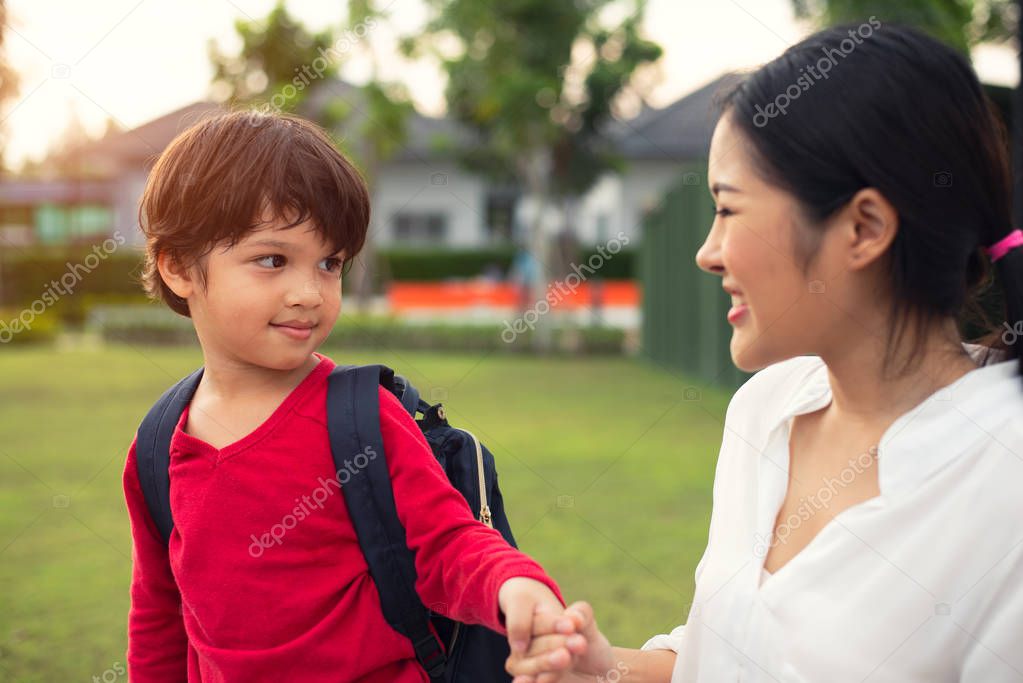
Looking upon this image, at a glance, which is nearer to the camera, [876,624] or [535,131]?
[876,624]

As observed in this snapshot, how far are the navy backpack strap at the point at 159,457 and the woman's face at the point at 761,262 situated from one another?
80cm

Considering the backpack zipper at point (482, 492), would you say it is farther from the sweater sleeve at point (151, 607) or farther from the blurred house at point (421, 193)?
the blurred house at point (421, 193)

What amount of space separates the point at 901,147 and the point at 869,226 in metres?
0.11

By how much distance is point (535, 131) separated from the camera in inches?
627

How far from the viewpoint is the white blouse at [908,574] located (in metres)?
1.23

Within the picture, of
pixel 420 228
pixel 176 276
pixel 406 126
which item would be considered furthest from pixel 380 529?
pixel 420 228

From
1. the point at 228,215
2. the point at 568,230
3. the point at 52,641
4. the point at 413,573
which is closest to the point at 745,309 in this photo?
the point at 413,573

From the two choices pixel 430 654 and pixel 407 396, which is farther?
pixel 407 396

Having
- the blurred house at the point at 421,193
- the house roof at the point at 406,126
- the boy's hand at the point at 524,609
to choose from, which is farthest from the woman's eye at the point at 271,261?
the blurred house at the point at 421,193

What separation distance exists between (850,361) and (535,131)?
14.8m

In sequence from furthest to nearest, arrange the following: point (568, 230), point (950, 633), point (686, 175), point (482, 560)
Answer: point (568, 230) < point (686, 175) < point (482, 560) < point (950, 633)

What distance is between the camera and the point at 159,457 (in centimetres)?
160

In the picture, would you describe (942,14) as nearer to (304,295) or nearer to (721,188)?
(721,188)

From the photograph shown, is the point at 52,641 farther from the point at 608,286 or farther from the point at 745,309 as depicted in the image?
the point at 608,286
